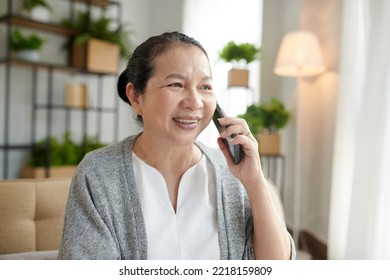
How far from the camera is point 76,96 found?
2555 mm

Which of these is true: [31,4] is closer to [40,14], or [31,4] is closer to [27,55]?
[40,14]

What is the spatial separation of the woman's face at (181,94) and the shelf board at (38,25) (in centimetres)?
190

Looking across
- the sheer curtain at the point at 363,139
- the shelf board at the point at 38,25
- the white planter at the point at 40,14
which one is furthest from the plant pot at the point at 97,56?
the sheer curtain at the point at 363,139

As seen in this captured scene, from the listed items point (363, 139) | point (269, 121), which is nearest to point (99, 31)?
point (269, 121)

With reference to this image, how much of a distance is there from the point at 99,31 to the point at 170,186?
188cm

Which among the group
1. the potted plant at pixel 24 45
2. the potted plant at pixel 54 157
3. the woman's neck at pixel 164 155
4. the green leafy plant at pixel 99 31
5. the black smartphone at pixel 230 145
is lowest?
the potted plant at pixel 54 157

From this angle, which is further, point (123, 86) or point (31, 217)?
point (31, 217)

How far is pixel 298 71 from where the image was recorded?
2.00 m

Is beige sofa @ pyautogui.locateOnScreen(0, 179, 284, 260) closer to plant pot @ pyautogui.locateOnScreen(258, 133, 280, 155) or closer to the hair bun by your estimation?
the hair bun

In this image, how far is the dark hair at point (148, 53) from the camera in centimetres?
67

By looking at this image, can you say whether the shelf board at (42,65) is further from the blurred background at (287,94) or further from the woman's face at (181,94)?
the woman's face at (181,94)

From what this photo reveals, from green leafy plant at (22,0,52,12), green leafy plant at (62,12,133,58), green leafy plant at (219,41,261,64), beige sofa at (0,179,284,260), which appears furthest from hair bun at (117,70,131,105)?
green leafy plant at (22,0,52,12)

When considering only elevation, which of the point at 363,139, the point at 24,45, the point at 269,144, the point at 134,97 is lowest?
the point at 269,144

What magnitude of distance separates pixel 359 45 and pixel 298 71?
758 mm
